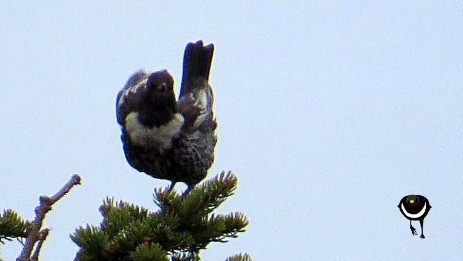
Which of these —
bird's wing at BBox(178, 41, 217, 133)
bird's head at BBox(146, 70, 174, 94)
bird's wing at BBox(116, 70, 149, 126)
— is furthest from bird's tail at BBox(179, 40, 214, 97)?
bird's head at BBox(146, 70, 174, 94)

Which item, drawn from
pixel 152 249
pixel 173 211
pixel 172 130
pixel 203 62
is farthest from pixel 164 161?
pixel 152 249

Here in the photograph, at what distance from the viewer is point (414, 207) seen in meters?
2.83

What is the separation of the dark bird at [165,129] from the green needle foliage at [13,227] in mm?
2729

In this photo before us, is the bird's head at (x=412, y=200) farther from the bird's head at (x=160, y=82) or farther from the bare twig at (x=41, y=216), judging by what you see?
the bird's head at (x=160, y=82)

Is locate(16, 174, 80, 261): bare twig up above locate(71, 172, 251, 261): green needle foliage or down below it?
below

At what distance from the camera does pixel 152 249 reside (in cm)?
180

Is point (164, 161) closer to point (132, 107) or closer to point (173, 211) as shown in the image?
point (132, 107)

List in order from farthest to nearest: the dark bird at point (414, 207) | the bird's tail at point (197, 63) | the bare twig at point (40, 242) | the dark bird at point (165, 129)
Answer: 1. the bird's tail at point (197, 63)
2. the dark bird at point (165, 129)
3. the dark bird at point (414, 207)
4. the bare twig at point (40, 242)

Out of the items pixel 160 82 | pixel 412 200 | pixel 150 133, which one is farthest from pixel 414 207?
pixel 150 133

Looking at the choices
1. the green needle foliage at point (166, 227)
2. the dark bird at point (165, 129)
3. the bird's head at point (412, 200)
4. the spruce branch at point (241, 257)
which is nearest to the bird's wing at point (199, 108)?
the dark bird at point (165, 129)

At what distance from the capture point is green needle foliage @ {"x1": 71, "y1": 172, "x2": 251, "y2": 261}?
6.31 feet

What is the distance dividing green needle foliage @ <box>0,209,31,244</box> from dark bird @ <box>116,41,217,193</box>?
2.73 metres

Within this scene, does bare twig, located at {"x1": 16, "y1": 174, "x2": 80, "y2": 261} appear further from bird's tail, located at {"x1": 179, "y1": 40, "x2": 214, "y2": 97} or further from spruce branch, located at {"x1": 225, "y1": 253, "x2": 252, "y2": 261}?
bird's tail, located at {"x1": 179, "y1": 40, "x2": 214, "y2": 97}

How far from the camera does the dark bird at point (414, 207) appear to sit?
109 inches
